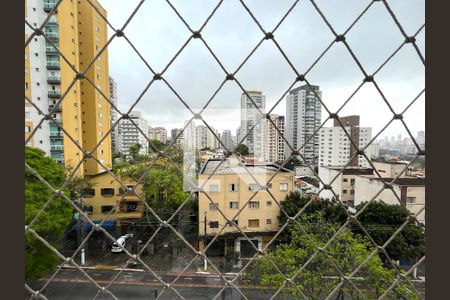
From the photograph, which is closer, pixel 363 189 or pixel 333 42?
pixel 333 42

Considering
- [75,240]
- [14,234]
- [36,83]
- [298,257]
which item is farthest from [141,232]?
[14,234]

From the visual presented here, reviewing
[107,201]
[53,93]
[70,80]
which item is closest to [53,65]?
[53,93]

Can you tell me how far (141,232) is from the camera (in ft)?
10.3

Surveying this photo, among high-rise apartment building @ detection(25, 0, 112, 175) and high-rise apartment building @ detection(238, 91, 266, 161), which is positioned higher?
high-rise apartment building @ detection(25, 0, 112, 175)

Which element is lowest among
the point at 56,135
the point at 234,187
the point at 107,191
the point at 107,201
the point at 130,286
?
the point at 130,286

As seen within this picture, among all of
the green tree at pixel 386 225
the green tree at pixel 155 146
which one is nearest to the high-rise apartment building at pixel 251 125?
the green tree at pixel 155 146

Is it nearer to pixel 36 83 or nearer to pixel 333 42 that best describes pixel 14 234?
pixel 333 42

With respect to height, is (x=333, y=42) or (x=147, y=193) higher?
(x=333, y=42)

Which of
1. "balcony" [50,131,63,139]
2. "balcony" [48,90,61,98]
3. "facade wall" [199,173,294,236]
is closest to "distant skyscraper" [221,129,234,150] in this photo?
"facade wall" [199,173,294,236]

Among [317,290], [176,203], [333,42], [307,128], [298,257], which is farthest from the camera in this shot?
[176,203]

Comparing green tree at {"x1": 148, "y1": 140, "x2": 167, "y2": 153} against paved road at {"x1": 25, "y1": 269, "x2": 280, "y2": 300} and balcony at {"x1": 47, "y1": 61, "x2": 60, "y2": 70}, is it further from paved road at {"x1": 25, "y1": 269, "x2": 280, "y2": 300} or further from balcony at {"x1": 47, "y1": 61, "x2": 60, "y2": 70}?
balcony at {"x1": 47, "y1": 61, "x2": 60, "y2": 70}

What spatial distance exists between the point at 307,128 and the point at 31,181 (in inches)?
74.4

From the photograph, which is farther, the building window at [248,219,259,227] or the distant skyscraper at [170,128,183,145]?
the building window at [248,219,259,227]

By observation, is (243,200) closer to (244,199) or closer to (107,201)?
(244,199)
